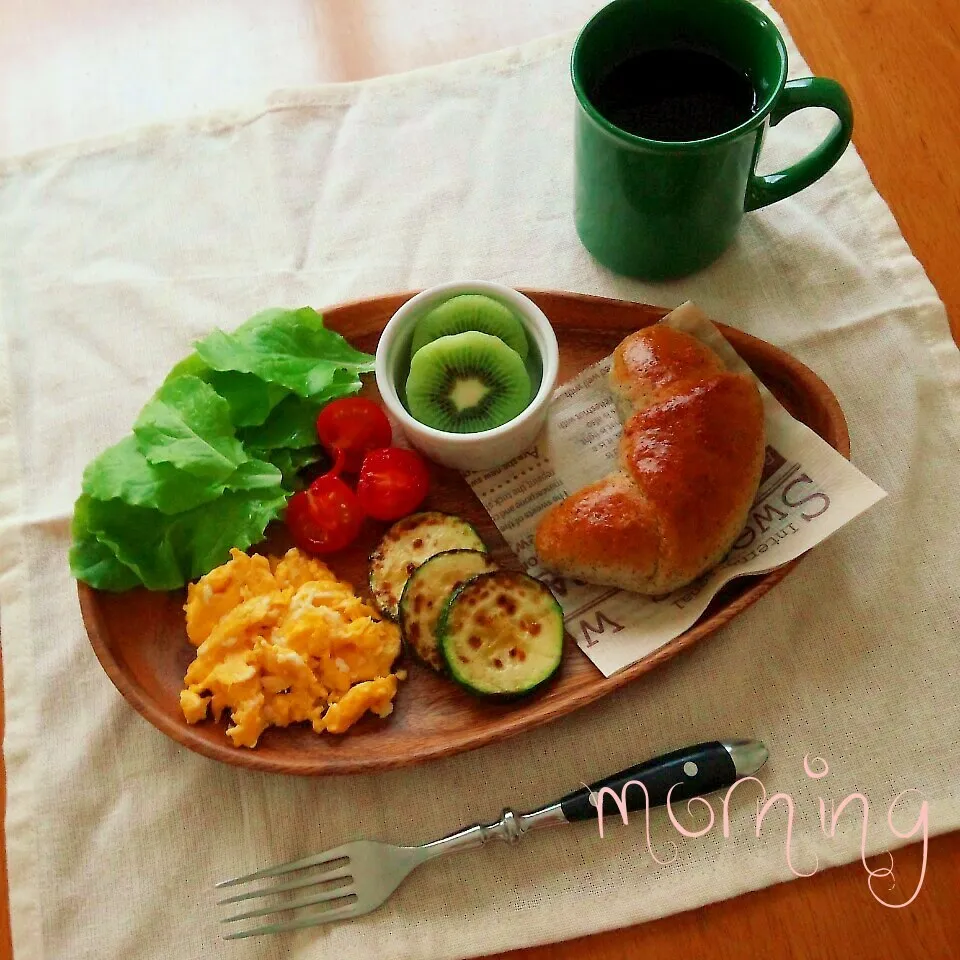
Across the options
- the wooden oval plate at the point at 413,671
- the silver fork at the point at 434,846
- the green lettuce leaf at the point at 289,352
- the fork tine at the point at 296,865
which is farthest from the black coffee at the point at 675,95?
the fork tine at the point at 296,865

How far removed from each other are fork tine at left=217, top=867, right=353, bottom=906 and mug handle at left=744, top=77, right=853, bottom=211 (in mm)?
1243

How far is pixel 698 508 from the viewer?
1.32 m

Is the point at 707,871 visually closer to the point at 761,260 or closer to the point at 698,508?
the point at 698,508

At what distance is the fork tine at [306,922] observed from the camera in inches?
49.5

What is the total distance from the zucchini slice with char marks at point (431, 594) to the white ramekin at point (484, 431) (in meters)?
0.16

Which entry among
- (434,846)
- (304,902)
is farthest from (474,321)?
(304,902)

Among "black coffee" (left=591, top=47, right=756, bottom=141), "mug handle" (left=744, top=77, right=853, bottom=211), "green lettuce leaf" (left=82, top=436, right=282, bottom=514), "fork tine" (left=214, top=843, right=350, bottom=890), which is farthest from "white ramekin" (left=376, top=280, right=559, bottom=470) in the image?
"fork tine" (left=214, top=843, right=350, bottom=890)

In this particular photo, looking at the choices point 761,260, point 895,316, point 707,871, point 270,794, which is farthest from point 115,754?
point 895,316

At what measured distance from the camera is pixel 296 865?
1279 millimetres

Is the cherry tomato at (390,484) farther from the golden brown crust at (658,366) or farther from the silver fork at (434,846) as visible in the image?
the silver fork at (434,846)

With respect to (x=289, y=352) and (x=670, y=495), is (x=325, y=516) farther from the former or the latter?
(x=670, y=495)

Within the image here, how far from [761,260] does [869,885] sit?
3.49 feet

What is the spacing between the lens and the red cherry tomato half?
56.5 inches

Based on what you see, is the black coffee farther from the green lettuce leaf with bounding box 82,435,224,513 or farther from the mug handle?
the green lettuce leaf with bounding box 82,435,224,513
